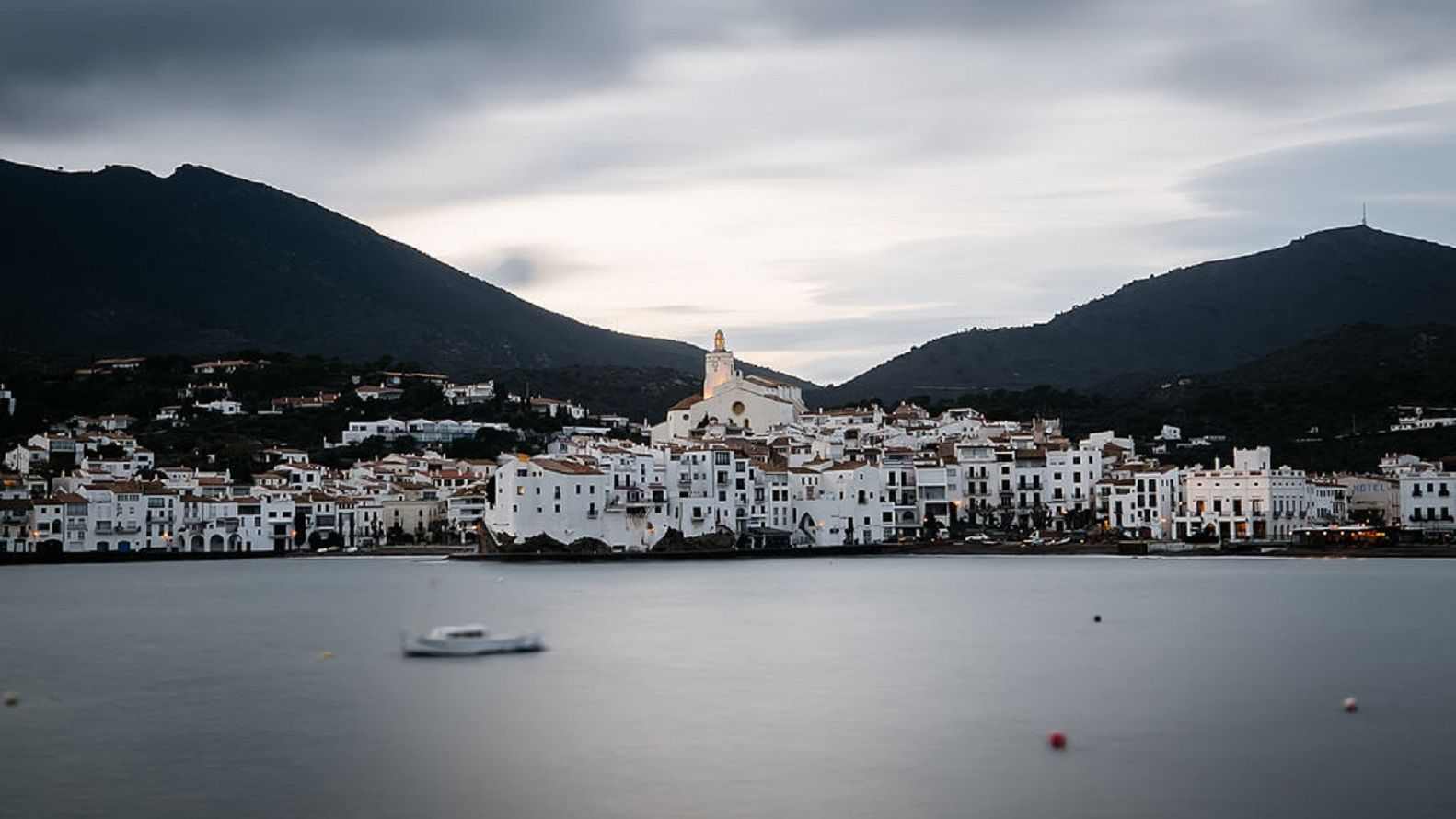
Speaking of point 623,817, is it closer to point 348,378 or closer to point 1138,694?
point 1138,694

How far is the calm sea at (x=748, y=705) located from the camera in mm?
18109

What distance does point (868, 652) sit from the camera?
31.1 meters

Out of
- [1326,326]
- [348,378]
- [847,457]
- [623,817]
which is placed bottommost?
[623,817]

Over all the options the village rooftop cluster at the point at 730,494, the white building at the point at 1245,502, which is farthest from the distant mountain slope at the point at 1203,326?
the white building at the point at 1245,502

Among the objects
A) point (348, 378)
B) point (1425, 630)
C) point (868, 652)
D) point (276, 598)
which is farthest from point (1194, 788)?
point (348, 378)

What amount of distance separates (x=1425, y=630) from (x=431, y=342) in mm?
163041

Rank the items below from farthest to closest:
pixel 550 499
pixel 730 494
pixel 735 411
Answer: pixel 735 411 → pixel 730 494 → pixel 550 499

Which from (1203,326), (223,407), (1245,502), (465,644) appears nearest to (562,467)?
(1245,502)

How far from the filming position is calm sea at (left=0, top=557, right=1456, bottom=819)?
18.1 m

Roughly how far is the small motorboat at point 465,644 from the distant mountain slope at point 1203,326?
137 metres

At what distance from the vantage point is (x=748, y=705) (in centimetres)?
2492

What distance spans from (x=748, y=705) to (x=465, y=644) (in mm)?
7734

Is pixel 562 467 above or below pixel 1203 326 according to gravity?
below

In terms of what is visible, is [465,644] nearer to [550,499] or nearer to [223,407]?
[550,499]
